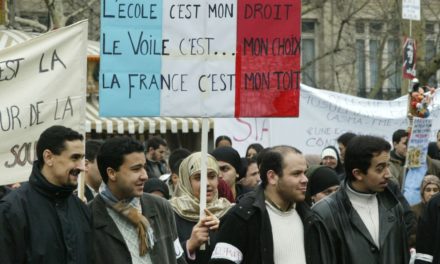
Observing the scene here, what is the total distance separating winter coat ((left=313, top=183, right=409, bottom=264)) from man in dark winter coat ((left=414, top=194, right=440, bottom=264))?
0.45 feet

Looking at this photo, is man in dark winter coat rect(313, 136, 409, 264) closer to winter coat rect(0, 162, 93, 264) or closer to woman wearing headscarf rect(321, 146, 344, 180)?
winter coat rect(0, 162, 93, 264)

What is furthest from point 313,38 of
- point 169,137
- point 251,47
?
point 251,47

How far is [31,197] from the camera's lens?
672cm

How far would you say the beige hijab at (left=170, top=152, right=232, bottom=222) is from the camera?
8.98 m

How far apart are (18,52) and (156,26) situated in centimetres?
93

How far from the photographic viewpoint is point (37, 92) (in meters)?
8.17

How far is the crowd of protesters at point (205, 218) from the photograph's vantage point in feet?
22.0

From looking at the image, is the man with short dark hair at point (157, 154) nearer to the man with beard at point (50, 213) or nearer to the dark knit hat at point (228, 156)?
the dark knit hat at point (228, 156)

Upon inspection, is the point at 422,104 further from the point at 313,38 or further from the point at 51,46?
the point at 313,38

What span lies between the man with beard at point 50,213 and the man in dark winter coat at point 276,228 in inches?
35.9

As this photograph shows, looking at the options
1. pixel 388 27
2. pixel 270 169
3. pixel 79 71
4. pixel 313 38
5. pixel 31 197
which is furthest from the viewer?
pixel 313 38

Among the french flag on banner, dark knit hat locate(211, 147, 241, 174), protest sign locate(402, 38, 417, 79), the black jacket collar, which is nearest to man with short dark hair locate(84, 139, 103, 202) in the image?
dark knit hat locate(211, 147, 241, 174)

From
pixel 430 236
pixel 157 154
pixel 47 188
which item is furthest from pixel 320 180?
pixel 157 154

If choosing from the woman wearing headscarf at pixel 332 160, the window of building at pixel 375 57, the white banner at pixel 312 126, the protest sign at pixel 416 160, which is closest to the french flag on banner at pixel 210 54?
the protest sign at pixel 416 160
